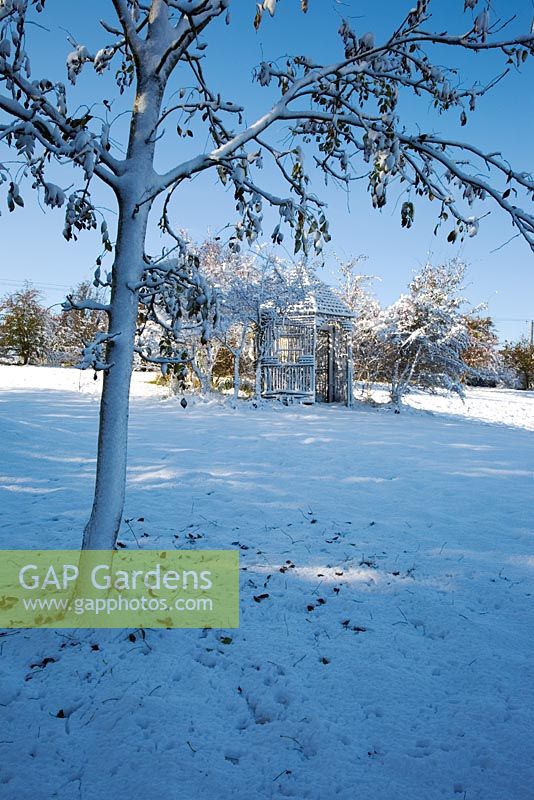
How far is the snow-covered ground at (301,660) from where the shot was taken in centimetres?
209

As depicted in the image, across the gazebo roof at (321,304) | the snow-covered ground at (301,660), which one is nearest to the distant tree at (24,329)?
the gazebo roof at (321,304)

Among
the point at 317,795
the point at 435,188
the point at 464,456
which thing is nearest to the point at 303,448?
the point at 464,456

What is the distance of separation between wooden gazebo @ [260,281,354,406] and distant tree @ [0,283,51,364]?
817 inches

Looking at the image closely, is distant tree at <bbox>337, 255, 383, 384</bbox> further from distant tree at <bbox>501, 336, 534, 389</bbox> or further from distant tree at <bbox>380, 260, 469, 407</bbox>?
distant tree at <bbox>501, 336, 534, 389</bbox>

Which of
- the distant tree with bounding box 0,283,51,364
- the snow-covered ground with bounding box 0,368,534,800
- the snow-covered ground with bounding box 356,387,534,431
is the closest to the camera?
the snow-covered ground with bounding box 0,368,534,800

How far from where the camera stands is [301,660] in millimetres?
2883

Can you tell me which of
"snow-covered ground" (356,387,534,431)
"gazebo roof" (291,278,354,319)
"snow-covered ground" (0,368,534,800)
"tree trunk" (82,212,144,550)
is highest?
"gazebo roof" (291,278,354,319)

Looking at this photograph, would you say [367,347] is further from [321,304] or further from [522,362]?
[522,362]

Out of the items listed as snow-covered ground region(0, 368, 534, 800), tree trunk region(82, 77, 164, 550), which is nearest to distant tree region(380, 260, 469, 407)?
snow-covered ground region(0, 368, 534, 800)

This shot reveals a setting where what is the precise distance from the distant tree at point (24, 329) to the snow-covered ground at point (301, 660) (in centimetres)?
2926

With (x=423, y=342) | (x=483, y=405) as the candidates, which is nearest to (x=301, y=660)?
(x=423, y=342)

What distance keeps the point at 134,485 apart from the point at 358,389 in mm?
18595

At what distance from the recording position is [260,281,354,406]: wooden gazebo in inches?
683

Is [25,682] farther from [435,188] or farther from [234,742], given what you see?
[435,188]
